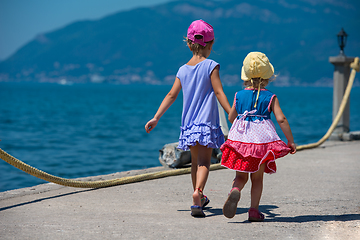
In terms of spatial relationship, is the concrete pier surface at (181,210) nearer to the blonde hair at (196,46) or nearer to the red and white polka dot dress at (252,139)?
the red and white polka dot dress at (252,139)

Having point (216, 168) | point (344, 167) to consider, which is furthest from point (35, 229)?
point (344, 167)

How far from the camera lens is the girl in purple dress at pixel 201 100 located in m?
3.94

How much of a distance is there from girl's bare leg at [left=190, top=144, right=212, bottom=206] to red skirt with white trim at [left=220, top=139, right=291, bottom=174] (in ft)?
1.19

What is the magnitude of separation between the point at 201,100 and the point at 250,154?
748 millimetres

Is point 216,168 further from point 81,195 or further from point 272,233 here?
point 272,233

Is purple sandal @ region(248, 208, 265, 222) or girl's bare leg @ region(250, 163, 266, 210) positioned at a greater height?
girl's bare leg @ region(250, 163, 266, 210)

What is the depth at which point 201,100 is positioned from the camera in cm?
400

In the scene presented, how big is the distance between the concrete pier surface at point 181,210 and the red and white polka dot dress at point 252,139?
0.52 meters

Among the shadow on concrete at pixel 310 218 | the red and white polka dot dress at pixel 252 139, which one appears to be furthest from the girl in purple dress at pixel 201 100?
the shadow on concrete at pixel 310 218

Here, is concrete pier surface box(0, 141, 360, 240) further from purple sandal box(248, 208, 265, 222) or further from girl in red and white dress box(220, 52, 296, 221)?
girl in red and white dress box(220, 52, 296, 221)

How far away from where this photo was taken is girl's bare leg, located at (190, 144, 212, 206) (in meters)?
3.86

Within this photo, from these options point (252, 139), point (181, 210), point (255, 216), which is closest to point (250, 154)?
point (252, 139)

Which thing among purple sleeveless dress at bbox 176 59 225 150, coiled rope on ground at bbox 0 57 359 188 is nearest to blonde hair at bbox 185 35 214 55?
purple sleeveless dress at bbox 176 59 225 150

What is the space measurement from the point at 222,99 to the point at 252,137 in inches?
18.9
